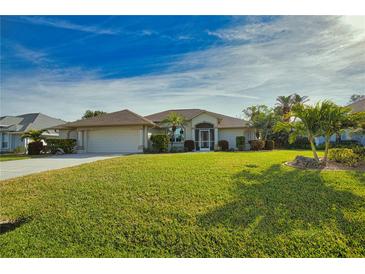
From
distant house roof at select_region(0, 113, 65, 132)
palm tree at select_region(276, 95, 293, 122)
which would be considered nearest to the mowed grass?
palm tree at select_region(276, 95, 293, 122)

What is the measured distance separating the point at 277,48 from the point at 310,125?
418cm

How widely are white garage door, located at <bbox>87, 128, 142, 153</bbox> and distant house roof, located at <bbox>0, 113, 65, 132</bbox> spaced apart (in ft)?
42.9

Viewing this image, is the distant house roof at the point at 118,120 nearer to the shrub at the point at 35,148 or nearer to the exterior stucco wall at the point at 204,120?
the shrub at the point at 35,148

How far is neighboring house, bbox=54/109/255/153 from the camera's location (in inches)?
840

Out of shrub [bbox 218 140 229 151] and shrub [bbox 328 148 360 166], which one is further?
shrub [bbox 218 140 229 151]

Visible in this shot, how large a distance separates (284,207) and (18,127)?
34.9 m

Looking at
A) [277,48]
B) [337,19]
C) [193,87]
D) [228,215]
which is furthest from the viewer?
[193,87]

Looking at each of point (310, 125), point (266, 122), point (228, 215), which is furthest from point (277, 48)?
point (266, 122)

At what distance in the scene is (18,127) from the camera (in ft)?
95.0

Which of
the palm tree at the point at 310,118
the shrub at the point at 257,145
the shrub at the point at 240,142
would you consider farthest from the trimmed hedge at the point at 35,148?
the palm tree at the point at 310,118

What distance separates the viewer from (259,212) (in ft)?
17.4

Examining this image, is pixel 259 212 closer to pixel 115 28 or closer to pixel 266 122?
pixel 115 28

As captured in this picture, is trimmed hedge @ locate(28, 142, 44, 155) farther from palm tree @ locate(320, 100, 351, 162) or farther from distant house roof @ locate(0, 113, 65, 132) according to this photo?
palm tree @ locate(320, 100, 351, 162)

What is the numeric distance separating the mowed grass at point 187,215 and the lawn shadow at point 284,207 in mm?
24
